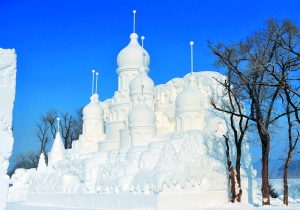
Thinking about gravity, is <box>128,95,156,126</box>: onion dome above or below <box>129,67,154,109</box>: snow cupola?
below

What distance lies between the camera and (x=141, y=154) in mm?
19641

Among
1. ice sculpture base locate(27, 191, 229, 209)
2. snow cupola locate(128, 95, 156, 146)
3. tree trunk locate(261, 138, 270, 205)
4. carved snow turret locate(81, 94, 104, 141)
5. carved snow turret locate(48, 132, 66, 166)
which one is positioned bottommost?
ice sculpture base locate(27, 191, 229, 209)

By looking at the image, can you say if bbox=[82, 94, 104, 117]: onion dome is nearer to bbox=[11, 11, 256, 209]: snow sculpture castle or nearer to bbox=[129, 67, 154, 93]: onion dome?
bbox=[11, 11, 256, 209]: snow sculpture castle

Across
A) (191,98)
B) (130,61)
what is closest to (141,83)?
(130,61)

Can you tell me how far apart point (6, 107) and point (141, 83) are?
19737mm

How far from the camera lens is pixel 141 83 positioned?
83.1ft

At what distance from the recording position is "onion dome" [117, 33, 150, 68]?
92.3 feet

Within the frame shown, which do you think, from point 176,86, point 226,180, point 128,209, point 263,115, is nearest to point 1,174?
point 128,209

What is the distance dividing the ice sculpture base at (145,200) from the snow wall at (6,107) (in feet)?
38.9

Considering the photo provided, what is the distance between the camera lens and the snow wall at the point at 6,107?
5.45 m

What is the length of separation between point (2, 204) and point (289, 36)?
38.5 feet

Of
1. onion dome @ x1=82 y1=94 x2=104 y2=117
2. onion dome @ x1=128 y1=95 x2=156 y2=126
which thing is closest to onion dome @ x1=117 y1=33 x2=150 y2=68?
onion dome @ x1=82 y1=94 x2=104 y2=117

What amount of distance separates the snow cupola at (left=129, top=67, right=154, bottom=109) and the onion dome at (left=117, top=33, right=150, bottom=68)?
7.50ft

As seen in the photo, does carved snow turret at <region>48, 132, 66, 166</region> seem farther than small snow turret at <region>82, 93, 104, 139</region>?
No
